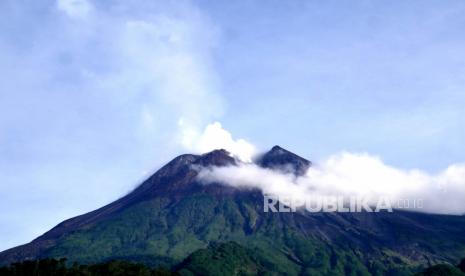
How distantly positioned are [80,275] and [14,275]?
57.9 ft

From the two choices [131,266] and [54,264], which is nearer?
[54,264]

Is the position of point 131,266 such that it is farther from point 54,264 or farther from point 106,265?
point 54,264

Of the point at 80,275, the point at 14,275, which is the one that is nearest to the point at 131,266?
the point at 80,275

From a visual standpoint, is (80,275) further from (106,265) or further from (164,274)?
(164,274)

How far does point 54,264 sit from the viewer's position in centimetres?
14875

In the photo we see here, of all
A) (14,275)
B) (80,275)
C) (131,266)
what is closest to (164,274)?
(131,266)

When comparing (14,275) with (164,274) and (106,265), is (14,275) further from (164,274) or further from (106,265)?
(164,274)

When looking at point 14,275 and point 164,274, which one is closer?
point 14,275

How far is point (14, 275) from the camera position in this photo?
Answer: 141375 millimetres

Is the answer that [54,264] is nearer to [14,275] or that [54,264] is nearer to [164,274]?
[14,275]

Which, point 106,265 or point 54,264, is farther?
point 106,265

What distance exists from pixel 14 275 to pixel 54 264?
36.3ft

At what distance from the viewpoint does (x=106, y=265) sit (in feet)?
520

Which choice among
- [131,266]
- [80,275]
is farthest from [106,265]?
[80,275]
